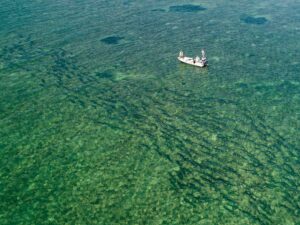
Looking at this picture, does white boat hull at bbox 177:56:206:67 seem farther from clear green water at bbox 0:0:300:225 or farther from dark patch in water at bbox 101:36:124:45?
dark patch in water at bbox 101:36:124:45

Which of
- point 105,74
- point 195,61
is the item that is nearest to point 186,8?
point 195,61

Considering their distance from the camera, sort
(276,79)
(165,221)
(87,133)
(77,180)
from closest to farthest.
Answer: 1. (165,221)
2. (77,180)
3. (87,133)
4. (276,79)

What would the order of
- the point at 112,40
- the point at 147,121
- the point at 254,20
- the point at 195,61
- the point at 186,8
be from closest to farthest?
the point at 147,121 → the point at 195,61 → the point at 112,40 → the point at 254,20 → the point at 186,8

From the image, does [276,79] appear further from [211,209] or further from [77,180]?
[77,180]

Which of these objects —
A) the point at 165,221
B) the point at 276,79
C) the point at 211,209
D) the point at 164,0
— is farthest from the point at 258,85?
the point at 164,0

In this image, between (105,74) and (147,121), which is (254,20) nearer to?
(105,74)

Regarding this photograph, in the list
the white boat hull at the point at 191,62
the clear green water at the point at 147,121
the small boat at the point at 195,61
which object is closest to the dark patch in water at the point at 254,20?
the clear green water at the point at 147,121

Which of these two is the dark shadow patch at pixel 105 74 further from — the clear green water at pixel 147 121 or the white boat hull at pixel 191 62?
the white boat hull at pixel 191 62

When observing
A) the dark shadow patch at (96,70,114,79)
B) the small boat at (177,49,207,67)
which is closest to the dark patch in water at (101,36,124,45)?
the dark shadow patch at (96,70,114,79)

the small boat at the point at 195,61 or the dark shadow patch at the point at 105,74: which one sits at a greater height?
the small boat at the point at 195,61
